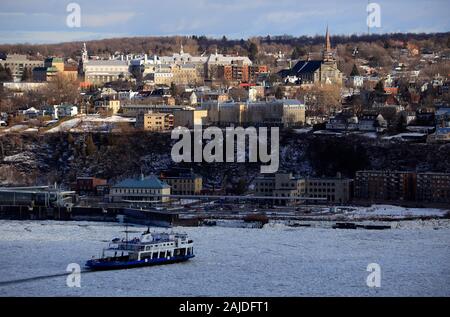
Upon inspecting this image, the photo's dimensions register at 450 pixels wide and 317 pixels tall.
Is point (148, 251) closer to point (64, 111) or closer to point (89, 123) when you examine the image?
point (89, 123)

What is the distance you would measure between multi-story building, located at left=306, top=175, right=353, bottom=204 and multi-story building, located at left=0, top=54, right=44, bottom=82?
21.6 meters

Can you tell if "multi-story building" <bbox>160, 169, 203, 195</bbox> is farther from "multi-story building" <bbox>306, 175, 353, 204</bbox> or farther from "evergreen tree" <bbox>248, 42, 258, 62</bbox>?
"evergreen tree" <bbox>248, 42, 258, 62</bbox>

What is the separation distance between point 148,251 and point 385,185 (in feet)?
27.6

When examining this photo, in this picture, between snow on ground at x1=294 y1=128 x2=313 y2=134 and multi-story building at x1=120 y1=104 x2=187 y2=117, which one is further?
multi-story building at x1=120 y1=104 x2=187 y2=117

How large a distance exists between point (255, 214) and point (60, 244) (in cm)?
476

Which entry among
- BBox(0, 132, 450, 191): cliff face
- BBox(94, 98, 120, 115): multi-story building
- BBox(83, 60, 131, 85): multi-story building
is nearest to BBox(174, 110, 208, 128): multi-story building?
BBox(0, 132, 450, 191): cliff face

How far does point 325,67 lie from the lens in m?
44.3

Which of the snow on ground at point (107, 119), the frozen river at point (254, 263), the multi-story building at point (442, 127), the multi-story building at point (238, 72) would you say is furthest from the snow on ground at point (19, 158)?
the multi-story building at point (238, 72)

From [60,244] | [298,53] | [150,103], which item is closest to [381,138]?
[150,103]

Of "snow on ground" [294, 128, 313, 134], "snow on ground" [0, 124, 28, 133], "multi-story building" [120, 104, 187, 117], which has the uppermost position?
"multi-story building" [120, 104, 187, 117]

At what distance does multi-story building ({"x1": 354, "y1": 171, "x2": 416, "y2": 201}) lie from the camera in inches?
1062

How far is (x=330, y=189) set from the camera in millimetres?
27062

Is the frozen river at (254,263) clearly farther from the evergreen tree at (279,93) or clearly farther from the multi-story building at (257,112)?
the evergreen tree at (279,93)
